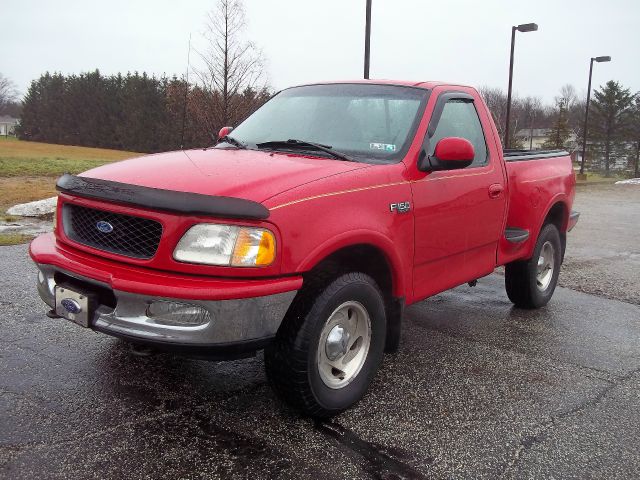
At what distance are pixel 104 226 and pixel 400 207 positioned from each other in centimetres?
163

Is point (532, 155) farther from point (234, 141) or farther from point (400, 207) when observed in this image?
point (234, 141)

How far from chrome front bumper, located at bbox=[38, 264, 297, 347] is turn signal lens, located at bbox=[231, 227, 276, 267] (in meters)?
0.17

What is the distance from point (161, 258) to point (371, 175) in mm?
1255

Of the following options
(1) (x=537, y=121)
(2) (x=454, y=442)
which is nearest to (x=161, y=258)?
(2) (x=454, y=442)

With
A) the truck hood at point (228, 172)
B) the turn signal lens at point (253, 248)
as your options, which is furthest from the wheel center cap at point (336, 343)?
the truck hood at point (228, 172)

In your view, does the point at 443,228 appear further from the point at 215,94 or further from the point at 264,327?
the point at 215,94

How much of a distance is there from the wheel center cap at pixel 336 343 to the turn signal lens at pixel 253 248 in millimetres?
691

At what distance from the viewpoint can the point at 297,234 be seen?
2.76 meters

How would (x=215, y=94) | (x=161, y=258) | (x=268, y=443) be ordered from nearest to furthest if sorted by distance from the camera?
(x=161, y=258), (x=268, y=443), (x=215, y=94)

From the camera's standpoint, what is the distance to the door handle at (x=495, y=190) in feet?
14.1

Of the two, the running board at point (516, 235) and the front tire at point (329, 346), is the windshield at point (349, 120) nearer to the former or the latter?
the front tire at point (329, 346)

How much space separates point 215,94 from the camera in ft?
57.1

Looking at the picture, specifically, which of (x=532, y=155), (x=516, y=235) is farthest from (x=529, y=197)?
(x=532, y=155)

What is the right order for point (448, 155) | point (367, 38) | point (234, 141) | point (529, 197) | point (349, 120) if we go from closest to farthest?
point (448, 155) → point (349, 120) → point (234, 141) → point (529, 197) → point (367, 38)
